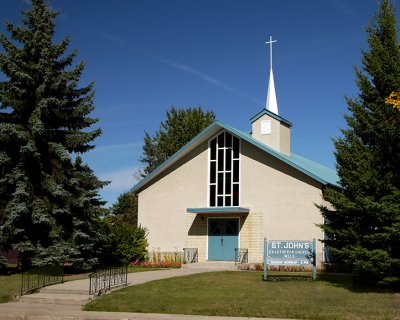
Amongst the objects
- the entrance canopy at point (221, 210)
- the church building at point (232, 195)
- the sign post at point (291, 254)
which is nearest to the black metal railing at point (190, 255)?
the church building at point (232, 195)

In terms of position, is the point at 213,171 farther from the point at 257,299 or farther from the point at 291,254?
the point at 257,299

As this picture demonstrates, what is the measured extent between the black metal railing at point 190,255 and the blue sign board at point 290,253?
9.79 meters

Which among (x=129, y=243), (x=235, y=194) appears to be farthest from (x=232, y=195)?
(x=129, y=243)

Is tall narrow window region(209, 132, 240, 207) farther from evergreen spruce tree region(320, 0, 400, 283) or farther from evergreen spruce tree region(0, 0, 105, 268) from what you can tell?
evergreen spruce tree region(320, 0, 400, 283)

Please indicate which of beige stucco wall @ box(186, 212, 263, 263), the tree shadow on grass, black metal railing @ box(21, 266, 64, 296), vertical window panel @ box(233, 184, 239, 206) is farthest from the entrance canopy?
black metal railing @ box(21, 266, 64, 296)

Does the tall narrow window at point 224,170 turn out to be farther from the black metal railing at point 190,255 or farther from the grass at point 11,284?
the grass at point 11,284

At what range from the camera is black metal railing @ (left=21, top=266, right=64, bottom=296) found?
17703 mm

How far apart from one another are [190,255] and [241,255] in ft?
9.86

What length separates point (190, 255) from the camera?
1143 inches

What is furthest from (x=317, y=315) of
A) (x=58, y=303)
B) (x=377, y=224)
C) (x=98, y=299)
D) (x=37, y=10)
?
(x=37, y=10)

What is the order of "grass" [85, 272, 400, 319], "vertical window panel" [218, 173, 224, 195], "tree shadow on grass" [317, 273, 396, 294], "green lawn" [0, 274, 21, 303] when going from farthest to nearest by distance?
"vertical window panel" [218, 173, 224, 195], "green lawn" [0, 274, 21, 303], "tree shadow on grass" [317, 273, 396, 294], "grass" [85, 272, 400, 319]

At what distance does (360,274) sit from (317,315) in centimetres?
529

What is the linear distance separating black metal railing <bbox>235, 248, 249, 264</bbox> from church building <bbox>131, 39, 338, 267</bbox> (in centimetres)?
12

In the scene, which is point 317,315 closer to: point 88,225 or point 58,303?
point 58,303
